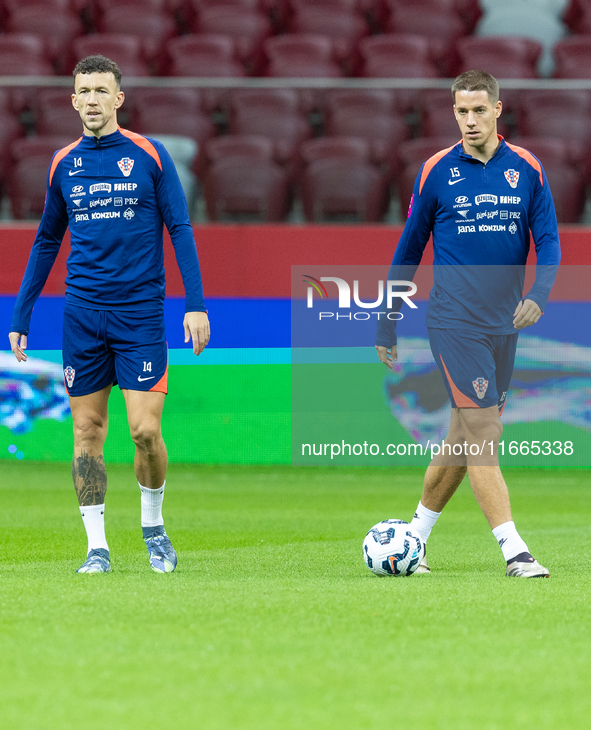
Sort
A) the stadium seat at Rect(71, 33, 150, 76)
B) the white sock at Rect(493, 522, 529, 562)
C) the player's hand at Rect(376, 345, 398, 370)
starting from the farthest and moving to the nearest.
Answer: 1. the stadium seat at Rect(71, 33, 150, 76)
2. the player's hand at Rect(376, 345, 398, 370)
3. the white sock at Rect(493, 522, 529, 562)

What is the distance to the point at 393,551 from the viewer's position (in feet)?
15.4

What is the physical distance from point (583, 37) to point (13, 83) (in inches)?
269

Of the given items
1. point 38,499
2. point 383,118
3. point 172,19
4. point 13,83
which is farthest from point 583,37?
point 38,499

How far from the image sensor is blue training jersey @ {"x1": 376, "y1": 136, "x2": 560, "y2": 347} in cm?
480

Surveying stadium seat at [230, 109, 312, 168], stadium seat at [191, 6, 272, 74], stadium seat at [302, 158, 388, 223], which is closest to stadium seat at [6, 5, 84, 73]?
stadium seat at [191, 6, 272, 74]

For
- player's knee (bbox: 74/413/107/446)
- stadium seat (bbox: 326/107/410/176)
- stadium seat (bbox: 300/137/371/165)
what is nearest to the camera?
player's knee (bbox: 74/413/107/446)

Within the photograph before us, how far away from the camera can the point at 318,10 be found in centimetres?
1455

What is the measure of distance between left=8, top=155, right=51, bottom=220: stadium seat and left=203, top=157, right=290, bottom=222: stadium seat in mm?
1646

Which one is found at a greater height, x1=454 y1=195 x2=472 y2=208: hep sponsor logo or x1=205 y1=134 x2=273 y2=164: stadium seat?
x1=454 y1=195 x2=472 y2=208: hep sponsor logo

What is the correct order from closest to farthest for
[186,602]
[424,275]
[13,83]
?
[186,602]
[424,275]
[13,83]

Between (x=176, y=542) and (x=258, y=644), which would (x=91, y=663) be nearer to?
(x=258, y=644)

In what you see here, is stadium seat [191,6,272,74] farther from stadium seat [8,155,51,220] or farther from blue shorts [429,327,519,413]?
blue shorts [429,327,519,413]

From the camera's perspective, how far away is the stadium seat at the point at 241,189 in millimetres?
11164

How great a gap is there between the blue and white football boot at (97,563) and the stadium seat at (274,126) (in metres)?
7.76
